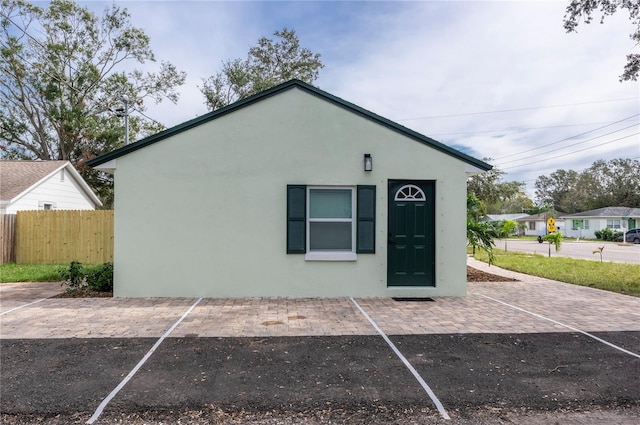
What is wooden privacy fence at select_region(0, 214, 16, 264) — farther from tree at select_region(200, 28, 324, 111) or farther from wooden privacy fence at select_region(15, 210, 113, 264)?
tree at select_region(200, 28, 324, 111)

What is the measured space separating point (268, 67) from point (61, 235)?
17251 mm

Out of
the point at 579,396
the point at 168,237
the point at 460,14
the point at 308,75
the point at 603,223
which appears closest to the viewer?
the point at 579,396

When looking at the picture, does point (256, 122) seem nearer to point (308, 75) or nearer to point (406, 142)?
point (406, 142)

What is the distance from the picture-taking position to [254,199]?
7844 millimetres

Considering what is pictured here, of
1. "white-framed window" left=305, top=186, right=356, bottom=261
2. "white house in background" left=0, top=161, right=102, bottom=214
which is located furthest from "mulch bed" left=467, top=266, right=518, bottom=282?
"white house in background" left=0, top=161, right=102, bottom=214

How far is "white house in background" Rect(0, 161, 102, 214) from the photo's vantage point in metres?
14.8

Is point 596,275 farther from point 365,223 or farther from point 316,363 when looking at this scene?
point 316,363

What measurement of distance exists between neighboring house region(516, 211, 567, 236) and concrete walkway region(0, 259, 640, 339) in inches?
2071

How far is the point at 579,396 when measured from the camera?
11.7ft

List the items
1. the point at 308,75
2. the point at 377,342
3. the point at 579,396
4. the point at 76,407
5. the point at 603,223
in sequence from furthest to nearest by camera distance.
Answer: the point at 603,223 → the point at 308,75 → the point at 377,342 → the point at 579,396 → the point at 76,407

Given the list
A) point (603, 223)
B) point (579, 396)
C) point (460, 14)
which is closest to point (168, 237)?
point (579, 396)

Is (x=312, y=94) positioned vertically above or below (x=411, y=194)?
above

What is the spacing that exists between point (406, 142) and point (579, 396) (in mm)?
5465

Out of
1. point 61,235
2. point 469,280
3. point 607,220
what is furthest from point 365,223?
point 607,220
